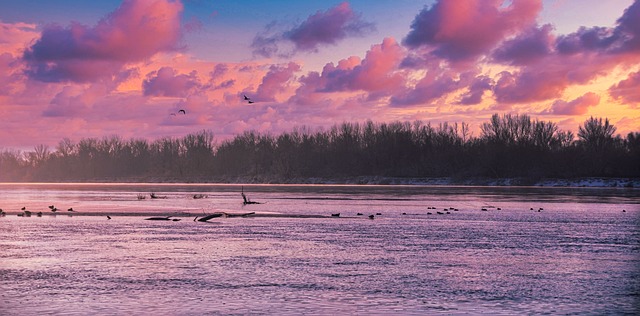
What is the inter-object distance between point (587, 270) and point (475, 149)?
523ft

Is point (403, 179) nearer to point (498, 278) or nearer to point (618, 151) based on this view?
point (618, 151)

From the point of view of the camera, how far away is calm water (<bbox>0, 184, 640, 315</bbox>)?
18.5m

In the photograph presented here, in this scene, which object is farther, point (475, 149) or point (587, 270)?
point (475, 149)

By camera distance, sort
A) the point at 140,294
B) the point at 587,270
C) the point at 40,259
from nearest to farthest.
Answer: the point at 140,294 → the point at 587,270 → the point at 40,259

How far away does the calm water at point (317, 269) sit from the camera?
18.5 meters

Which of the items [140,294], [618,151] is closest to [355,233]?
[140,294]

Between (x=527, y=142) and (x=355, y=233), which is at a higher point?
(x=527, y=142)

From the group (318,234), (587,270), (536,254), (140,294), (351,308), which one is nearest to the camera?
(351,308)

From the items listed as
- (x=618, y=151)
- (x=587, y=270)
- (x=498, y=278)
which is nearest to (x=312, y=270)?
(x=498, y=278)

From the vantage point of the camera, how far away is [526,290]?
20.9 meters

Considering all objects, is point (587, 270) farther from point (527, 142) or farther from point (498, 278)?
point (527, 142)

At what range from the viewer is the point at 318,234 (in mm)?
37906

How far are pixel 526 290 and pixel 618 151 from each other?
14783 centimetres

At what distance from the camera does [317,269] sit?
24703 mm
